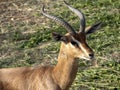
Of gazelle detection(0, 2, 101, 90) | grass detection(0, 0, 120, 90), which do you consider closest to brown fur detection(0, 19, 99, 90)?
gazelle detection(0, 2, 101, 90)

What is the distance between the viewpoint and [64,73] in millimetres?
6934

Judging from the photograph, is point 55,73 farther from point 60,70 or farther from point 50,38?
point 50,38

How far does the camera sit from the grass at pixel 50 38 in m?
8.67

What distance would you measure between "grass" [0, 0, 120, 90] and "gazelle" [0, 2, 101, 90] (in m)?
1.19

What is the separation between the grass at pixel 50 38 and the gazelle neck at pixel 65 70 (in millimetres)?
1339

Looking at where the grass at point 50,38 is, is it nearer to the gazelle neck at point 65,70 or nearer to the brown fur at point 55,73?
the brown fur at point 55,73

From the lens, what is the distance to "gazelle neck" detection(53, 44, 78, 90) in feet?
22.3

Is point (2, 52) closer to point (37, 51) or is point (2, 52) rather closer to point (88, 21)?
point (37, 51)

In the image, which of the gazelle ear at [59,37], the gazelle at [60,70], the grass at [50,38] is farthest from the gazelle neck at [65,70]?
the grass at [50,38]

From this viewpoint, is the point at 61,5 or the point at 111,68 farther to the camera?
the point at 61,5

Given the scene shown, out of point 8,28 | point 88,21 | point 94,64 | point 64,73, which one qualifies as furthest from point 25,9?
point 64,73

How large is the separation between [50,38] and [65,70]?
383cm

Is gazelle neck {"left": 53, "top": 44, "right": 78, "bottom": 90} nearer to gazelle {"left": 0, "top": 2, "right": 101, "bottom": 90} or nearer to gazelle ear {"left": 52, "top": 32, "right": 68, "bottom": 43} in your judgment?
gazelle {"left": 0, "top": 2, "right": 101, "bottom": 90}

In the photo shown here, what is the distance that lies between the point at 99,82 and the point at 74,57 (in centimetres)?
188
